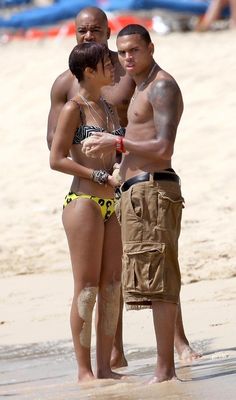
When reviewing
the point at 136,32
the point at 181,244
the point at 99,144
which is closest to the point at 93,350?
the point at 99,144

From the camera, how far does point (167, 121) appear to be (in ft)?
18.7

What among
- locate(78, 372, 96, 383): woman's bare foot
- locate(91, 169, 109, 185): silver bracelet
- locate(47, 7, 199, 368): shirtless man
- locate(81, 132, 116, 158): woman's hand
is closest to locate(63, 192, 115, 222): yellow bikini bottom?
locate(91, 169, 109, 185): silver bracelet

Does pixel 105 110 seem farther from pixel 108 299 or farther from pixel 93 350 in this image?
pixel 93 350

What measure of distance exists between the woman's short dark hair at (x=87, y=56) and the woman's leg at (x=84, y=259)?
2.14 ft

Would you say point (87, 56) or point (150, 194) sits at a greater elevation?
point (87, 56)

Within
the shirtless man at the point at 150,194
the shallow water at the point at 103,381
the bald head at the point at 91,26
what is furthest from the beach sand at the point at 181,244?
the bald head at the point at 91,26

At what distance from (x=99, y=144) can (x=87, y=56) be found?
0.57 metres

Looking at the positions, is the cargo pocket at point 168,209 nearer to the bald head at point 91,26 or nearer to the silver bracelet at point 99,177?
the silver bracelet at point 99,177

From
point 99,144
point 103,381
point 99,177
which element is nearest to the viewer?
point 99,144

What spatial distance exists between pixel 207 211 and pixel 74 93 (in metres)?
4.35

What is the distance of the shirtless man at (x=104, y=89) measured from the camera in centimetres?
659

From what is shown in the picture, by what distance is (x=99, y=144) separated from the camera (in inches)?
225

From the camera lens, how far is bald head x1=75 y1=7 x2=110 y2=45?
6.61 meters

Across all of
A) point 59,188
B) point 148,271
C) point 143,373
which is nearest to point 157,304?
point 148,271
